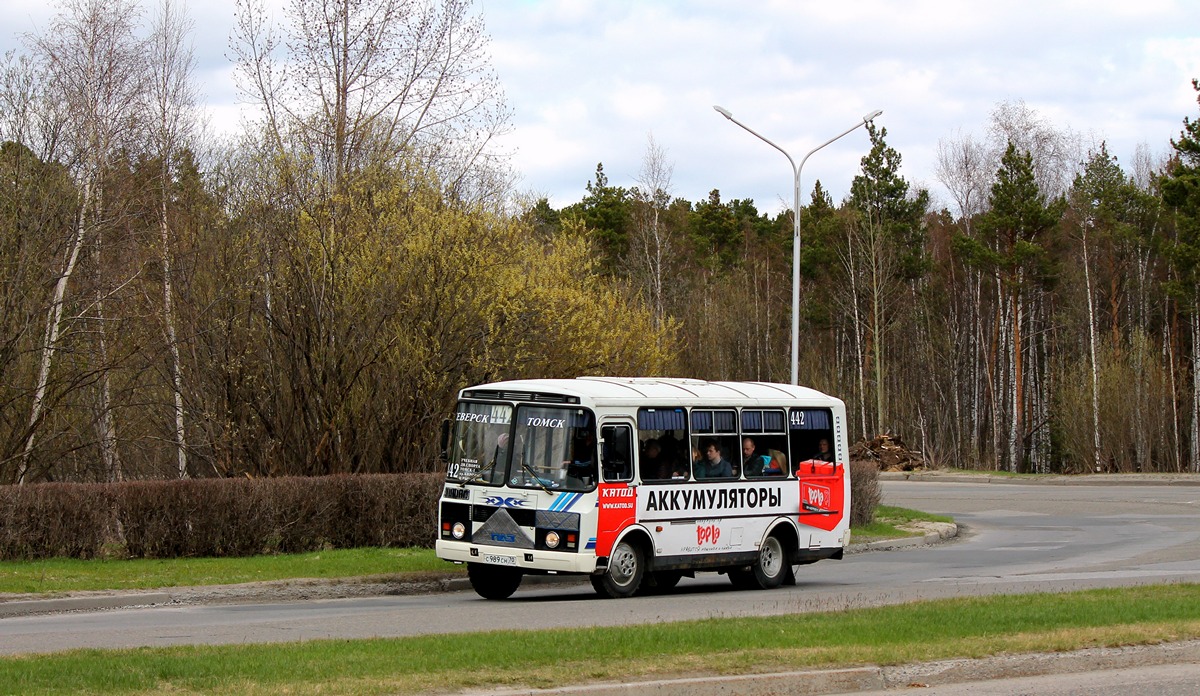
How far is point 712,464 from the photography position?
693 inches

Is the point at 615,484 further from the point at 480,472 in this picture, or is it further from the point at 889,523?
the point at 889,523

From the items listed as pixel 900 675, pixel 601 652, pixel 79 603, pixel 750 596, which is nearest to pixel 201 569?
pixel 79 603

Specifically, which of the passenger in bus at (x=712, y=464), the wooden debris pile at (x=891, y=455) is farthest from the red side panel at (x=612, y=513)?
the wooden debris pile at (x=891, y=455)

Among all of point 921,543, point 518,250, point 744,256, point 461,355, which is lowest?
point 921,543

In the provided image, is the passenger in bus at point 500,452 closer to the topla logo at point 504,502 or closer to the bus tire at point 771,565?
the topla logo at point 504,502

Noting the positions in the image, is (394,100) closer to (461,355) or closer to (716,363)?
(461,355)

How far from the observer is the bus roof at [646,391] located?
16625mm

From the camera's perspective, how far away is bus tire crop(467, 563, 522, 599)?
16844mm

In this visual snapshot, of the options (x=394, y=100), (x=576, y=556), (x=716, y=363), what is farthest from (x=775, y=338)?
(x=576, y=556)

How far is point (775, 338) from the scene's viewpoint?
77500 mm

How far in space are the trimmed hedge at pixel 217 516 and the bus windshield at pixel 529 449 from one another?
420 cm

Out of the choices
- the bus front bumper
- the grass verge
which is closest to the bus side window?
the bus front bumper

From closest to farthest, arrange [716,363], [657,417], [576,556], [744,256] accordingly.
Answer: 1. [576,556]
2. [657,417]
3. [716,363]
4. [744,256]

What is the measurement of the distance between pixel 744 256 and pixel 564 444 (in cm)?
6990
